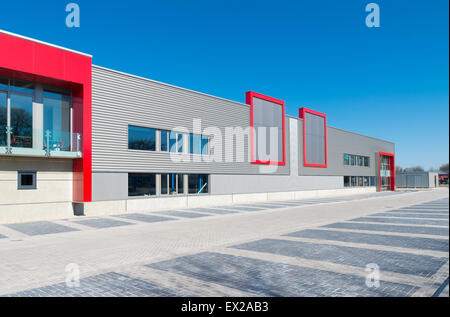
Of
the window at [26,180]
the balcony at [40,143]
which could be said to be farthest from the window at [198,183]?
the window at [26,180]

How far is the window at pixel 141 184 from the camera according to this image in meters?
19.7

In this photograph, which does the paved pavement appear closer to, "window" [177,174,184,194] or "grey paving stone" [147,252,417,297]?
"grey paving stone" [147,252,417,297]

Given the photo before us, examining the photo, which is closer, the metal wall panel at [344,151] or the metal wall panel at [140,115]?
the metal wall panel at [140,115]

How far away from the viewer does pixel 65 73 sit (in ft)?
54.4

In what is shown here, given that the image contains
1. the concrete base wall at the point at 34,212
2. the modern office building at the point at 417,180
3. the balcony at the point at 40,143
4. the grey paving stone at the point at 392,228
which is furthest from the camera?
the modern office building at the point at 417,180

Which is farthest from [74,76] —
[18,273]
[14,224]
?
[18,273]

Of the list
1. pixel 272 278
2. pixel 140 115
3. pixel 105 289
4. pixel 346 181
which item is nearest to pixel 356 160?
pixel 346 181

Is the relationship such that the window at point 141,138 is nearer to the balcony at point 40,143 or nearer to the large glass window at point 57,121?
the balcony at point 40,143

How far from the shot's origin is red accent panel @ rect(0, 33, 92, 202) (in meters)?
14.8

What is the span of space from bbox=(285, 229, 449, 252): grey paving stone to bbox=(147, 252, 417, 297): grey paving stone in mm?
3843

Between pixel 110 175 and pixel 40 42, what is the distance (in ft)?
24.2

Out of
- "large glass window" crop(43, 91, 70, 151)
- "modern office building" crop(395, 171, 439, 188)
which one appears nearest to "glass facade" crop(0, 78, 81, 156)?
"large glass window" crop(43, 91, 70, 151)

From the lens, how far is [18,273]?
22.3 ft

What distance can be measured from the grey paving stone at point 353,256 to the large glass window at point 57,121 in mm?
11447
